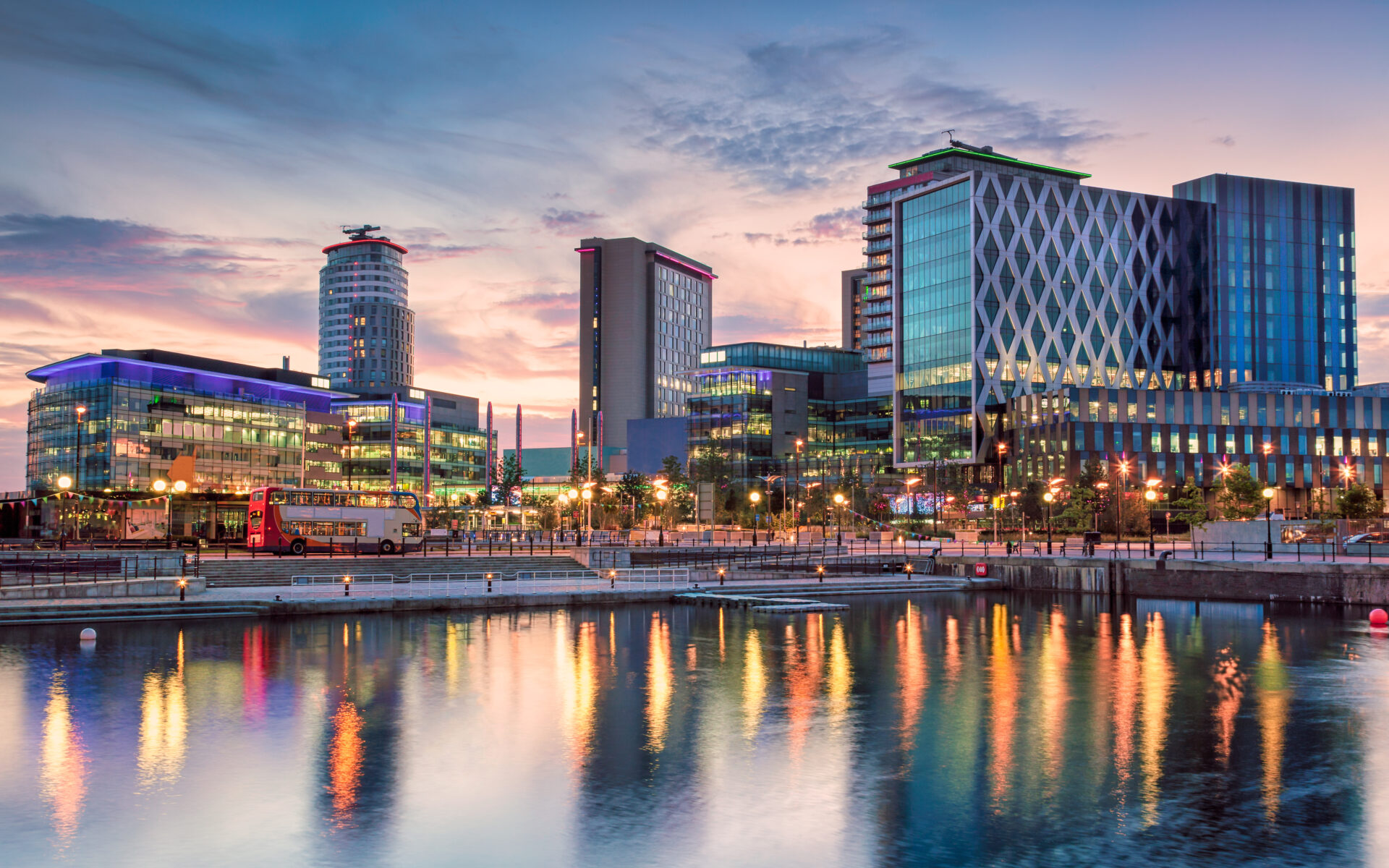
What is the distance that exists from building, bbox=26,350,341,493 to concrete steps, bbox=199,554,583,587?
225 ft

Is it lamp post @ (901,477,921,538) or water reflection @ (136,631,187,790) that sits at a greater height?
lamp post @ (901,477,921,538)

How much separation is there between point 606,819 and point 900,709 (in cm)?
1136

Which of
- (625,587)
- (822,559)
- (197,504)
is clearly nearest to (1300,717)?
(625,587)

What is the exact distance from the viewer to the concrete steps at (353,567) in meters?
53.1

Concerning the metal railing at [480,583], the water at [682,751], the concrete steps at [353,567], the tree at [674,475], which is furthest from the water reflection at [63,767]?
the tree at [674,475]

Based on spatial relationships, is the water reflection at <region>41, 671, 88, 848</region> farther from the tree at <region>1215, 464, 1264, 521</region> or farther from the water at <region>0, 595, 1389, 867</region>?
the tree at <region>1215, 464, 1264, 521</region>

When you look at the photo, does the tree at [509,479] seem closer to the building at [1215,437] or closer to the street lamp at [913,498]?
the street lamp at [913,498]

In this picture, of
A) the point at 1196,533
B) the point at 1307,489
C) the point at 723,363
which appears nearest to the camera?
the point at 1196,533

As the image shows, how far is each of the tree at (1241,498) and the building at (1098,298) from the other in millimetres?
39573

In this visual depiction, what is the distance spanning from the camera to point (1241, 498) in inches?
4218

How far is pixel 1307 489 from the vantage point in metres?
141

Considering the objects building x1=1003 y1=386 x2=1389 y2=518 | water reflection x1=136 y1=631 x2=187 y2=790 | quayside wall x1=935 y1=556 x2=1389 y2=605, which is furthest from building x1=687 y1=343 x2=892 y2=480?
water reflection x1=136 y1=631 x2=187 y2=790

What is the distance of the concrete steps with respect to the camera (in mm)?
53125

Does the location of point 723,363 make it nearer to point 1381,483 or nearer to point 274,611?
point 1381,483
